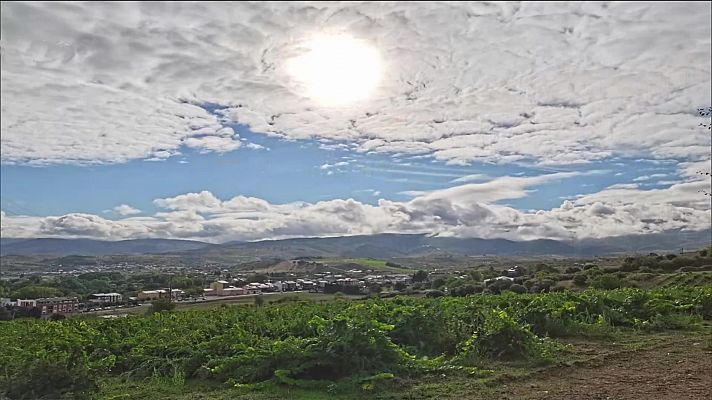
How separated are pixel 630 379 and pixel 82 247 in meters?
39.5

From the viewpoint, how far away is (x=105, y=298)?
16.7m

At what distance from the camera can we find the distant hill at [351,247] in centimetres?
4041

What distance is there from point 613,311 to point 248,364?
7.53 metres

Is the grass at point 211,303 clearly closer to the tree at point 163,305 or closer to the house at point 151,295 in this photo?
the tree at point 163,305

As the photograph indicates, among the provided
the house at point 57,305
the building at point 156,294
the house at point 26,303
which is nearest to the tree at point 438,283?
the building at point 156,294

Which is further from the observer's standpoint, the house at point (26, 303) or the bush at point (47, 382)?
the house at point (26, 303)

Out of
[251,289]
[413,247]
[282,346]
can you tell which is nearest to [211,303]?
[251,289]

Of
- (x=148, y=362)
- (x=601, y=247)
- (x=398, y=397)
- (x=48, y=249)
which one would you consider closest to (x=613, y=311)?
(x=398, y=397)

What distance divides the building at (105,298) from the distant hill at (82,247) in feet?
46.4

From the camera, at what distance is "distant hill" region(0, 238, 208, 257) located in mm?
32844

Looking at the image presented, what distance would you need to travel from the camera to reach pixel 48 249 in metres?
37.5

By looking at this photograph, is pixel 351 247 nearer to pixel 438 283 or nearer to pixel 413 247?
pixel 413 247

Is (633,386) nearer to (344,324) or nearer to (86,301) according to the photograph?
(344,324)

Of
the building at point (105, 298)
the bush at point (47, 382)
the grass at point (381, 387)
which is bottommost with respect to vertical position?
the grass at point (381, 387)
